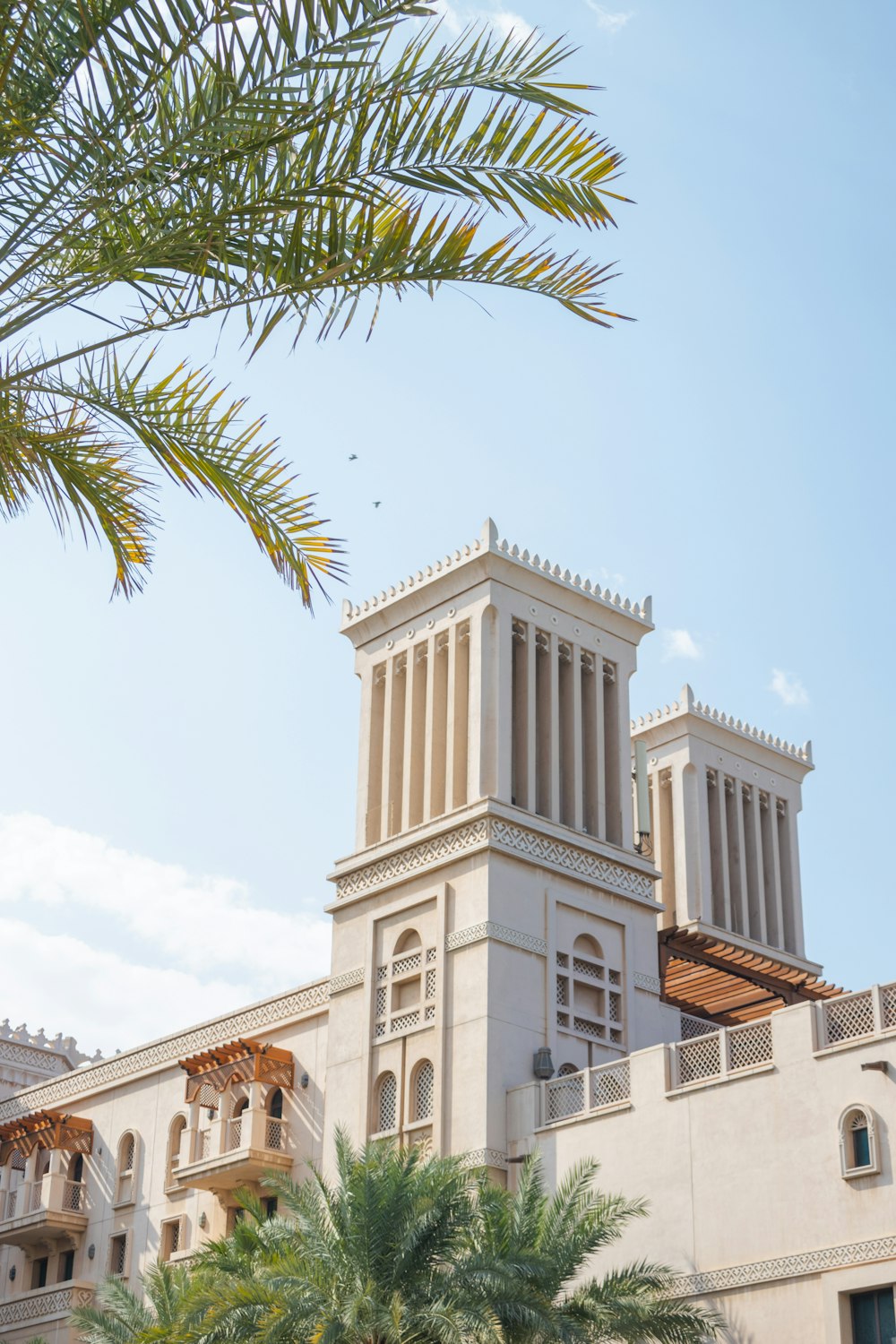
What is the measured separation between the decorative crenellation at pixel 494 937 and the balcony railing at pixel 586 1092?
210 cm

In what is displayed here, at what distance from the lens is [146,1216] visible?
31.5 metres

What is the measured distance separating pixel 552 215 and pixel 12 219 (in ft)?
9.03

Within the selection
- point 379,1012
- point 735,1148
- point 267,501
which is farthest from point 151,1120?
point 267,501

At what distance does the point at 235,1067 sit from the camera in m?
29.7

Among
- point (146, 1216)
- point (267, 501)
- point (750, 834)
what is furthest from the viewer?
point (750, 834)

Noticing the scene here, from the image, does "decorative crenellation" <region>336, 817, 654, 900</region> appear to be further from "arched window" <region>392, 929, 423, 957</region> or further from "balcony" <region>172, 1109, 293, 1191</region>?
"balcony" <region>172, 1109, 293, 1191</region>

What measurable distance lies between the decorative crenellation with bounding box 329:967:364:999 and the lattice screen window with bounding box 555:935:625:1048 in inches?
126

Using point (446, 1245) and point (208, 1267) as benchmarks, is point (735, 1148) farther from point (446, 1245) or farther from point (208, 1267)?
point (208, 1267)

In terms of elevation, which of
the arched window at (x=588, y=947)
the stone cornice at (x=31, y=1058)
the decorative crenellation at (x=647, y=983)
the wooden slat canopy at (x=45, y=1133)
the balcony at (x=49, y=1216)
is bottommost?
the balcony at (x=49, y=1216)

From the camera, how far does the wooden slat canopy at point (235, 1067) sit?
29.1m

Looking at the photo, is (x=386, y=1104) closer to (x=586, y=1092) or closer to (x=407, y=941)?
(x=407, y=941)

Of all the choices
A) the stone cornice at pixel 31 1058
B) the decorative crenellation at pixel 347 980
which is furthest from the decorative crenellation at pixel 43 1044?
the decorative crenellation at pixel 347 980

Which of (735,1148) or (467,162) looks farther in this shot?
(735,1148)

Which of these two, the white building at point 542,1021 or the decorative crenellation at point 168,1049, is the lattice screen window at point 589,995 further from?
the decorative crenellation at point 168,1049
